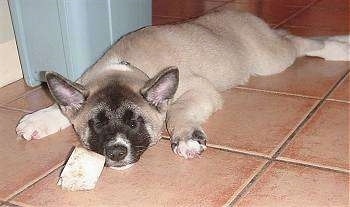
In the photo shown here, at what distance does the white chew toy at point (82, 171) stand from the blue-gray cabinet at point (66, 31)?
29.2 inches

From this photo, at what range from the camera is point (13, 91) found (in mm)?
2350

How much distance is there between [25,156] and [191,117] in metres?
0.55

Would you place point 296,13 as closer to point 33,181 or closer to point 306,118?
point 306,118

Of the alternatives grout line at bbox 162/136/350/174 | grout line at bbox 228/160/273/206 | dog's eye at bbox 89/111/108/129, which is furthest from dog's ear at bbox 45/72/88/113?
grout line at bbox 228/160/273/206

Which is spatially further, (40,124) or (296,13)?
(296,13)

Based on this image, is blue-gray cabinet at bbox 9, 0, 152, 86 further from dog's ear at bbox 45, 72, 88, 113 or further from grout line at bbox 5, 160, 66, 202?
grout line at bbox 5, 160, 66, 202

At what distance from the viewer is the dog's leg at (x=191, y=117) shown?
5.46 ft

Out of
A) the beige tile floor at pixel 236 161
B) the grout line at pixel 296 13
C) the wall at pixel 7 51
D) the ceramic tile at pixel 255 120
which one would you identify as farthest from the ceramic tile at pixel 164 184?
the grout line at pixel 296 13

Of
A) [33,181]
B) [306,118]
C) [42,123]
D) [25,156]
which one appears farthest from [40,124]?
[306,118]

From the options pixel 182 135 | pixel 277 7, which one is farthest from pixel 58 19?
pixel 277 7

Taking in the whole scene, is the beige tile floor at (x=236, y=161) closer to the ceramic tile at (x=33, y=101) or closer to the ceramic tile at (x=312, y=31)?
the ceramic tile at (x=33, y=101)

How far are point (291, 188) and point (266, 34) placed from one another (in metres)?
1.11

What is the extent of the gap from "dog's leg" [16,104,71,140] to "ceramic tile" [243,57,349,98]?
797mm

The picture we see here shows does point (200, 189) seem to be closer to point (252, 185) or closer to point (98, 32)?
point (252, 185)
